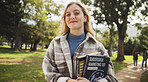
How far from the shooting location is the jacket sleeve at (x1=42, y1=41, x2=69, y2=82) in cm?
167

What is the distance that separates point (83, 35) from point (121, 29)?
15.7 metres

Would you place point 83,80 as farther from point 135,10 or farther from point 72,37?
point 135,10

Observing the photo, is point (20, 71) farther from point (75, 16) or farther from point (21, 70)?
point (75, 16)

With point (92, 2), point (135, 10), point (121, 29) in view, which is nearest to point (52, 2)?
point (92, 2)

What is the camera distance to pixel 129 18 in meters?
17.3

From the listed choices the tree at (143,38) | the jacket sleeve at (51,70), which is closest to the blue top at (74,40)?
the jacket sleeve at (51,70)

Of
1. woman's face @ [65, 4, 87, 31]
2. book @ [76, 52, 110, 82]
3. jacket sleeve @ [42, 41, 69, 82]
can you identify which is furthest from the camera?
woman's face @ [65, 4, 87, 31]

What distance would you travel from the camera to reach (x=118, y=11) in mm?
15844

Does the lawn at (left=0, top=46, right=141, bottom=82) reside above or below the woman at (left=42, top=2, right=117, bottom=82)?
below

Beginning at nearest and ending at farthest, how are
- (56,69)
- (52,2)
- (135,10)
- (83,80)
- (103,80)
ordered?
(83,80) < (103,80) < (56,69) < (52,2) < (135,10)

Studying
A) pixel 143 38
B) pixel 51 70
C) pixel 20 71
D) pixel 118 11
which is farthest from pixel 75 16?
pixel 118 11

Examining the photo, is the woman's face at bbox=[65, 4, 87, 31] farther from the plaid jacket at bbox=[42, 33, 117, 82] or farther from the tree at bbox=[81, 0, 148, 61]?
the tree at bbox=[81, 0, 148, 61]

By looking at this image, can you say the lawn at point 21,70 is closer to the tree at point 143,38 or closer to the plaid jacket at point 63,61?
the tree at point 143,38

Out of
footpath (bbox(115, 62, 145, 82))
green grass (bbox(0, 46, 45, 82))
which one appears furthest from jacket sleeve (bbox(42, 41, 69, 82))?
footpath (bbox(115, 62, 145, 82))
